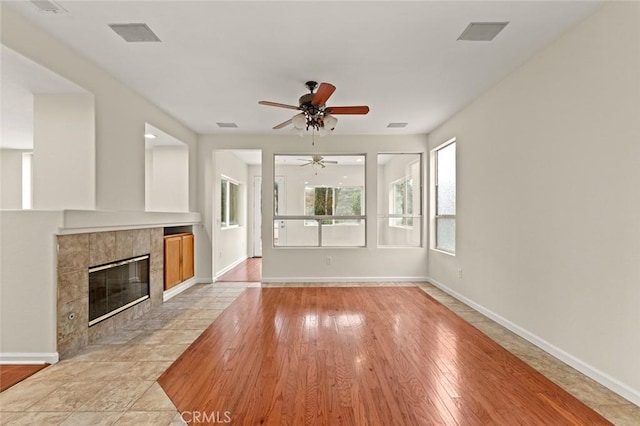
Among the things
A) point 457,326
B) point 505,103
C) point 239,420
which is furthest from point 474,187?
point 239,420

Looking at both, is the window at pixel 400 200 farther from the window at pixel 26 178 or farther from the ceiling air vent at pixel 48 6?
the window at pixel 26 178

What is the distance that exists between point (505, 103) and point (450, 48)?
110 centimetres

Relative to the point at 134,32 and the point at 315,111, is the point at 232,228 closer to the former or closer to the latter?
the point at 315,111

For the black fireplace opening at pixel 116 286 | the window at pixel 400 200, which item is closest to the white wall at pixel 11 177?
the black fireplace opening at pixel 116 286

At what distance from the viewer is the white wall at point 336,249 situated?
5.85 m

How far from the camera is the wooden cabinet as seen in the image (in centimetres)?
456

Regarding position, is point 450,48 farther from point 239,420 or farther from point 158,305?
point 158,305

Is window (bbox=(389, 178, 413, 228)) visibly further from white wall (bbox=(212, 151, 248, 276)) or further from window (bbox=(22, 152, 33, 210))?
window (bbox=(22, 152, 33, 210))

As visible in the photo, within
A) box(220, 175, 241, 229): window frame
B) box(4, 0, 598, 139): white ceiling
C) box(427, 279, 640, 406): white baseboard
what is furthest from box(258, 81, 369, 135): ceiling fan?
box(220, 175, 241, 229): window frame

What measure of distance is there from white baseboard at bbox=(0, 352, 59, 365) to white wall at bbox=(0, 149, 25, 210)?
216 inches

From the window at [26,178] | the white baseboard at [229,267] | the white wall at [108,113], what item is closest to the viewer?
the white wall at [108,113]

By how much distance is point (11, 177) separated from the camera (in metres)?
6.50

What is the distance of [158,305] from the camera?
428 centimetres

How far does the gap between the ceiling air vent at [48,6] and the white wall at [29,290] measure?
60.2 inches
